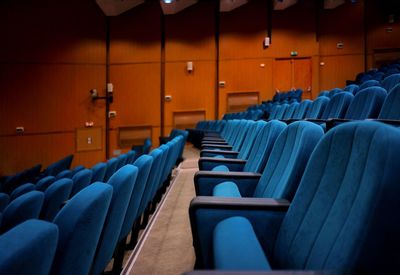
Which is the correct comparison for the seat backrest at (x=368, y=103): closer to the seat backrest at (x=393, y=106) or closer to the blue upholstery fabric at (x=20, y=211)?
the seat backrest at (x=393, y=106)

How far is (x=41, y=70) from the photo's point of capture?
226 cm

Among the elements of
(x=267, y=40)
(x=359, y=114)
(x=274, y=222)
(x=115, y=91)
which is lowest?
(x=274, y=222)

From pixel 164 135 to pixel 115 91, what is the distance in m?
0.47

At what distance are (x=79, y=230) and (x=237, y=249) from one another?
10 centimetres

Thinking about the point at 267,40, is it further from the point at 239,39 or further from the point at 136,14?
the point at 136,14

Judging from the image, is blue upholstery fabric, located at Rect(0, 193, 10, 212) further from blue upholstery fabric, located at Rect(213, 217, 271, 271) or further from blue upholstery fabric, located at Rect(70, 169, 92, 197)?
blue upholstery fabric, located at Rect(213, 217, 271, 271)

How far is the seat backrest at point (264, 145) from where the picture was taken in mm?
461

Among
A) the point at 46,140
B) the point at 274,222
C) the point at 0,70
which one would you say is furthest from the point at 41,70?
the point at 274,222

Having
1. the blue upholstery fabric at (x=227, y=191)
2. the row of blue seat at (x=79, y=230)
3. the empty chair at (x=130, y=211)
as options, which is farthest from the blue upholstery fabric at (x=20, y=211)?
the blue upholstery fabric at (x=227, y=191)

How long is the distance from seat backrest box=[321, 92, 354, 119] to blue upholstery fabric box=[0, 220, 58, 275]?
0.61 meters

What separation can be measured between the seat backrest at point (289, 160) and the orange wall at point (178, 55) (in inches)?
80.3

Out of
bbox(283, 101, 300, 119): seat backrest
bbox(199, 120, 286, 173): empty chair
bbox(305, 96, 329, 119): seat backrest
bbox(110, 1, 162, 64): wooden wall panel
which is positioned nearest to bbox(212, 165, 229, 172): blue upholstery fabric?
bbox(199, 120, 286, 173): empty chair

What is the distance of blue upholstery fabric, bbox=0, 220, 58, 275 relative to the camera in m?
0.14

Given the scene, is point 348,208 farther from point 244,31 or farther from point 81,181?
point 244,31
